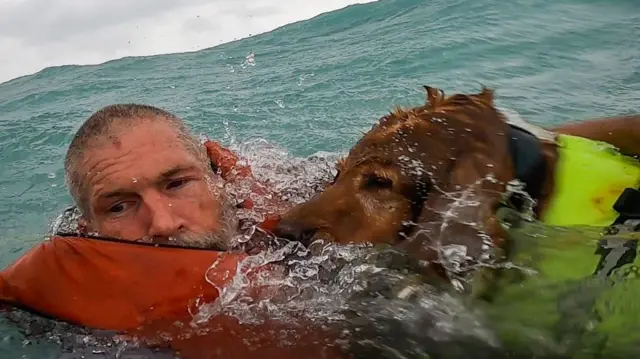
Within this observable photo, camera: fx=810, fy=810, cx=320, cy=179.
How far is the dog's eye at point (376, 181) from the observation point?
3117 mm

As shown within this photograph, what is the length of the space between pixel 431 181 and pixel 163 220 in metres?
1.39

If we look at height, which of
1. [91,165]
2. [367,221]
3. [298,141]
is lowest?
[298,141]

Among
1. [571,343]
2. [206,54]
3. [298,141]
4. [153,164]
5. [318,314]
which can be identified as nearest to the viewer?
[571,343]

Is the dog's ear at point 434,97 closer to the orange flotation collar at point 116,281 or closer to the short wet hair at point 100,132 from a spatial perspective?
the orange flotation collar at point 116,281

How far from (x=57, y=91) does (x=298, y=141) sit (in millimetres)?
7565

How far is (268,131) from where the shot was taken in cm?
932

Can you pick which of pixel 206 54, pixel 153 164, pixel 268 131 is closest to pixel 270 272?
pixel 153 164

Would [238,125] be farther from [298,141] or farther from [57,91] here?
[57,91]

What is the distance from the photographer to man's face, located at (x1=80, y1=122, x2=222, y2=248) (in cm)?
386

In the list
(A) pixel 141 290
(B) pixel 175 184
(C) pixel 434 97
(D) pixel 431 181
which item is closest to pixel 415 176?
(D) pixel 431 181

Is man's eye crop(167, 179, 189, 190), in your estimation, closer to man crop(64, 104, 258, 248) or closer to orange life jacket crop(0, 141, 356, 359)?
man crop(64, 104, 258, 248)

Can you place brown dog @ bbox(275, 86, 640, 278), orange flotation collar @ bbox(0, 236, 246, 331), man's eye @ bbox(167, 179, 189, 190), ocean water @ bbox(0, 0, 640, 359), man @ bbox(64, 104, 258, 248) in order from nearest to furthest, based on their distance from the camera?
brown dog @ bbox(275, 86, 640, 278) → orange flotation collar @ bbox(0, 236, 246, 331) → man @ bbox(64, 104, 258, 248) → man's eye @ bbox(167, 179, 189, 190) → ocean water @ bbox(0, 0, 640, 359)

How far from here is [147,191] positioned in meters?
3.93

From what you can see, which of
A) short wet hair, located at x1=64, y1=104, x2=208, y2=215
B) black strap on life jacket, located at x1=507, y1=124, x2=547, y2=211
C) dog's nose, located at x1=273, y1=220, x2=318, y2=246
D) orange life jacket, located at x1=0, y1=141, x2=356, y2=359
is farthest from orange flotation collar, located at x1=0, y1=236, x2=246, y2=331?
black strap on life jacket, located at x1=507, y1=124, x2=547, y2=211
